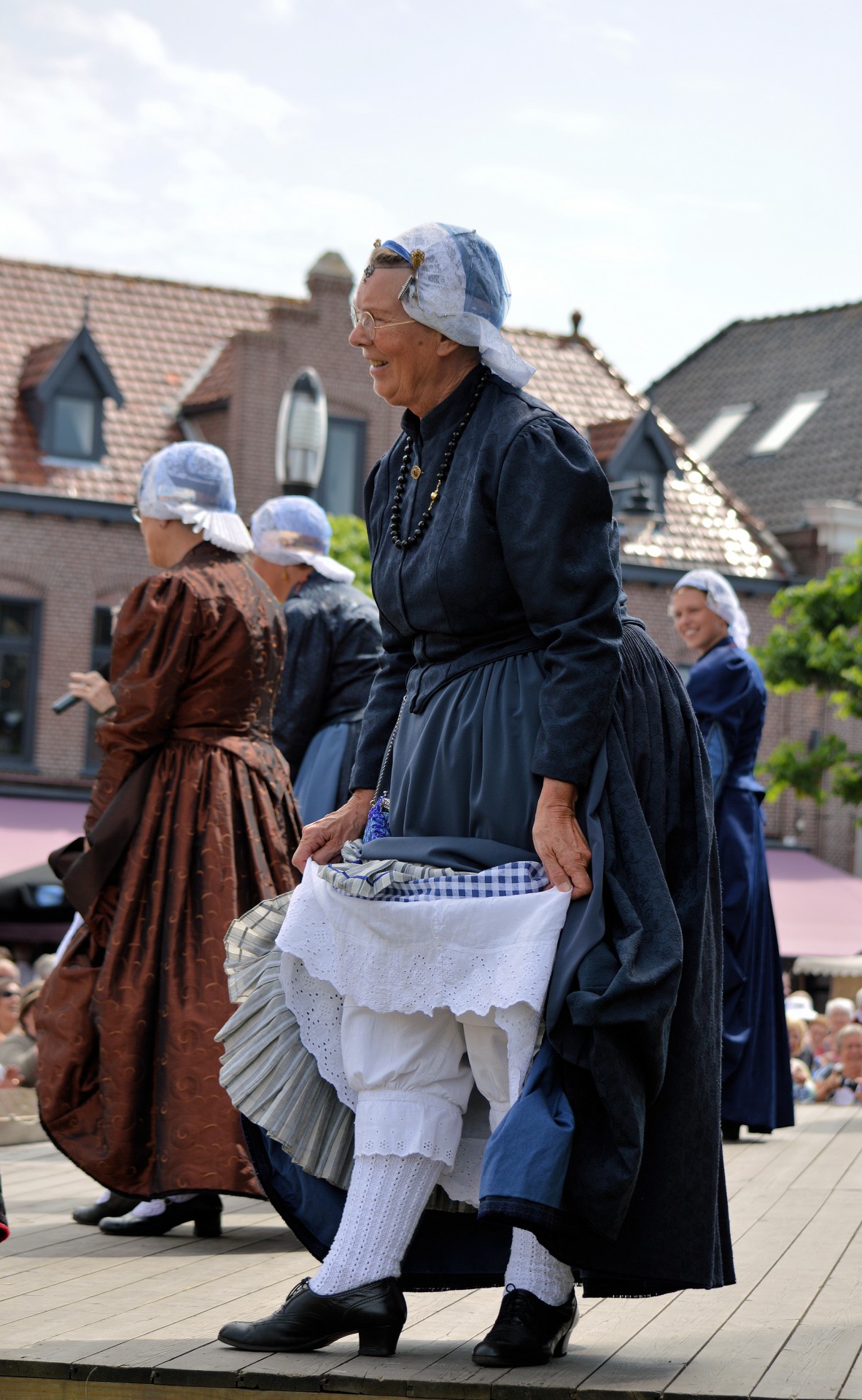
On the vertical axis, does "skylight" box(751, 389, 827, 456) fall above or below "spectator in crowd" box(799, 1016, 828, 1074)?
above

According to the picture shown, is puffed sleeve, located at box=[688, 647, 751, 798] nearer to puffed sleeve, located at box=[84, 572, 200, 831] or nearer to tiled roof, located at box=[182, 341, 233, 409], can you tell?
puffed sleeve, located at box=[84, 572, 200, 831]

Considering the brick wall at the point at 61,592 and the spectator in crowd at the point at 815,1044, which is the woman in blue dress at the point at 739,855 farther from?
the brick wall at the point at 61,592

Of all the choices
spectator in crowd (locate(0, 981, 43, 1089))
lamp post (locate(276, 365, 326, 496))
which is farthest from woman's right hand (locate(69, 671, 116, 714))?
lamp post (locate(276, 365, 326, 496))

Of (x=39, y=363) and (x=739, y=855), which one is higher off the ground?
(x=39, y=363)

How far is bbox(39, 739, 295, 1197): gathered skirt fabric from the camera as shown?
454 cm

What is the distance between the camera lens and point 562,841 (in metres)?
2.97

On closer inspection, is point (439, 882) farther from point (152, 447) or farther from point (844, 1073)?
point (152, 447)

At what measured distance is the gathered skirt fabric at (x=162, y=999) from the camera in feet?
14.9

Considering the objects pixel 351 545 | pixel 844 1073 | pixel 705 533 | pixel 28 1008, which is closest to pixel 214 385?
pixel 351 545

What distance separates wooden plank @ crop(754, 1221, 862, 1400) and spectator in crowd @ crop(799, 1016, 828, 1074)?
24.9 ft

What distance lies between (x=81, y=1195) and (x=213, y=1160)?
1.07 meters

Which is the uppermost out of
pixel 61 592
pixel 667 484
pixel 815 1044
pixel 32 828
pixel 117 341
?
pixel 117 341

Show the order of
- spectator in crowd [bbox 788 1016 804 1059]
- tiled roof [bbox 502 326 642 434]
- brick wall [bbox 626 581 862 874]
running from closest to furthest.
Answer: spectator in crowd [bbox 788 1016 804 1059] < brick wall [bbox 626 581 862 874] < tiled roof [bbox 502 326 642 434]

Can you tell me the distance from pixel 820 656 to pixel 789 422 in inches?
454
